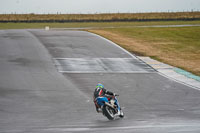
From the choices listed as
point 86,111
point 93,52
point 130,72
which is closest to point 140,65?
point 130,72

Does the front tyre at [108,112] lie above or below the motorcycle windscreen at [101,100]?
below

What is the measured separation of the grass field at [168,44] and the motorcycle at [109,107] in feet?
47.8

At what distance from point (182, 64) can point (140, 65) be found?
160 inches

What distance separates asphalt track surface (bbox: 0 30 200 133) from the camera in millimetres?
13367

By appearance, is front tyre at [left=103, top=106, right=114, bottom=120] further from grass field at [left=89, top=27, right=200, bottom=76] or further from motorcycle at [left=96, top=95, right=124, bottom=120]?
grass field at [left=89, top=27, right=200, bottom=76]

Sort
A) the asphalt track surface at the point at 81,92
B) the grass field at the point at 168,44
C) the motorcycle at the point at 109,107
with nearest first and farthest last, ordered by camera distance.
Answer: the asphalt track surface at the point at 81,92 → the motorcycle at the point at 109,107 → the grass field at the point at 168,44

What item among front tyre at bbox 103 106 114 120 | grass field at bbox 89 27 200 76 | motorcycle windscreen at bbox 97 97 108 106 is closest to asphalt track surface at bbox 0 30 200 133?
front tyre at bbox 103 106 114 120

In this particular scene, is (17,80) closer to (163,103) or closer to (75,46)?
(163,103)

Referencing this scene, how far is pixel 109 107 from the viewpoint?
1408cm

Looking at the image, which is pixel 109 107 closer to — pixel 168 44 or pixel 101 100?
pixel 101 100

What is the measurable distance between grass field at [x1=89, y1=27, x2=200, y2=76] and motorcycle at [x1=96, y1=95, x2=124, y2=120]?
14.6 metres

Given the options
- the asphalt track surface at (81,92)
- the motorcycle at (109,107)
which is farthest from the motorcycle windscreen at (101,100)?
the asphalt track surface at (81,92)

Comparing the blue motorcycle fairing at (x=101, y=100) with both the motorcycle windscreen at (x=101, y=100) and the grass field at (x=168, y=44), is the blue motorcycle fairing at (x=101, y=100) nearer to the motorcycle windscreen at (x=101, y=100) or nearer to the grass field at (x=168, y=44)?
the motorcycle windscreen at (x=101, y=100)

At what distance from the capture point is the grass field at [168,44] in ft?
108
